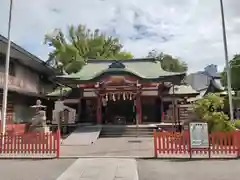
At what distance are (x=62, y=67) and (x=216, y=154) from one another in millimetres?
30867

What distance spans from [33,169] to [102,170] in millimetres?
2233

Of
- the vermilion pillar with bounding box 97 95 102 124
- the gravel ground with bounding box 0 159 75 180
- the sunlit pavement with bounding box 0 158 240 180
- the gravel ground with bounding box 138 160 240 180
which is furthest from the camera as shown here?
the vermilion pillar with bounding box 97 95 102 124

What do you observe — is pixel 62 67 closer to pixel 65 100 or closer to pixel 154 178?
pixel 65 100

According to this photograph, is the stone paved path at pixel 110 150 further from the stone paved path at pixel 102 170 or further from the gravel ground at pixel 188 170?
the gravel ground at pixel 188 170

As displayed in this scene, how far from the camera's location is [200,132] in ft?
35.7

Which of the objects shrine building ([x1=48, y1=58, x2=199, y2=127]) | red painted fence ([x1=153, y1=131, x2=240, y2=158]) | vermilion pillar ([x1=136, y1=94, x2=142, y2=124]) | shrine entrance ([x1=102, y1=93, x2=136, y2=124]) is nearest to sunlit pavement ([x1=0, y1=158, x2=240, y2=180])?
red painted fence ([x1=153, y1=131, x2=240, y2=158])

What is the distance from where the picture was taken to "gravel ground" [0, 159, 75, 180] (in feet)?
26.7

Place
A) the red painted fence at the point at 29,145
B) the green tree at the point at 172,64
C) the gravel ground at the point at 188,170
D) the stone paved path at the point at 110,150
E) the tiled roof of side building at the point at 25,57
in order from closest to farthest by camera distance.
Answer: the gravel ground at the point at 188,170
the red painted fence at the point at 29,145
the stone paved path at the point at 110,150
the tiled roof of side building at the point at 25,57
the green tree at the point at 172,64

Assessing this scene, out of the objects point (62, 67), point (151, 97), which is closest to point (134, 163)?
point (151, 97)

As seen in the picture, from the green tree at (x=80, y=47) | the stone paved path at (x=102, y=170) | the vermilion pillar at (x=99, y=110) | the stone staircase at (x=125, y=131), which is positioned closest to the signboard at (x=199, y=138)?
the stone paved path at (x=102, y=170)

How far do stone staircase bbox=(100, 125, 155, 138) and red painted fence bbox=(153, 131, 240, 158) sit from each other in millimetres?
8828

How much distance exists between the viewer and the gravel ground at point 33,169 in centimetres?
814

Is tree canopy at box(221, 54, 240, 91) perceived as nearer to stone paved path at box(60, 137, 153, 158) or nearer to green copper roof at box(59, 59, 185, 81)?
green copper roof at box(59, 59, 185, 81)

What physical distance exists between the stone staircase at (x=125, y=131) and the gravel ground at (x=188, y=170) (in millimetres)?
9722
